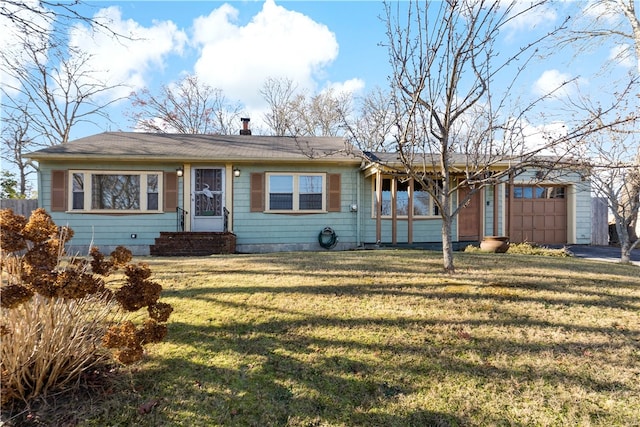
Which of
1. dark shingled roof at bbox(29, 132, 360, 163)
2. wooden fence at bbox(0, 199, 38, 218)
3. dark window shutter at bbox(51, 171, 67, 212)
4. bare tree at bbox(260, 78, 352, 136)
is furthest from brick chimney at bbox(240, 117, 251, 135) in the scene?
bare tree at bbox(260, 78, 352, 136)

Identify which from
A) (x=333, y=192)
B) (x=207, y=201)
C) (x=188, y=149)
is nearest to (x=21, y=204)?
(x=188, y=149)

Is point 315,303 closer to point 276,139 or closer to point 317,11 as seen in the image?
point 317,11

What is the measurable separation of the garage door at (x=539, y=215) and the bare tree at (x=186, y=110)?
1883cm

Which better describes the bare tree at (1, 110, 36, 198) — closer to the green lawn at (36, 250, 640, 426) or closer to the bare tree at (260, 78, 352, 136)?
the bare tree at (260, 78, 352, 136)

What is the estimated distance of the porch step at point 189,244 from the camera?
8586mm

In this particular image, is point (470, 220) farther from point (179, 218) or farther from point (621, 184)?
point (179, 218)

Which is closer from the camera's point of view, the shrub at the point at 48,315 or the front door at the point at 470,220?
the shrub at the point at 48,315

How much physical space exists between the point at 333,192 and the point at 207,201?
3934 millimetres

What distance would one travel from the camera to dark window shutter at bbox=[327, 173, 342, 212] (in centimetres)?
1001

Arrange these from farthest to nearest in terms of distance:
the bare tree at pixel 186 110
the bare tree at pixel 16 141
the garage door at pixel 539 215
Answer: the bare tree at pixel 186 110 → the bare tree at pixel 16 141 → the garage door at pixel 539 215

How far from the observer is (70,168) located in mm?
9305

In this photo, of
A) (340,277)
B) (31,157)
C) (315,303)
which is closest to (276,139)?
(31,157)

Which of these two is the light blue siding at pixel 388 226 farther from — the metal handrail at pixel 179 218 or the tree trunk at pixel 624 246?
the metal handrail at pixel 179 218

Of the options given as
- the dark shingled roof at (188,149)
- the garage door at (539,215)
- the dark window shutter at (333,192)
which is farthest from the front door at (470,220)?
the dark shingled roof at (188,149)
